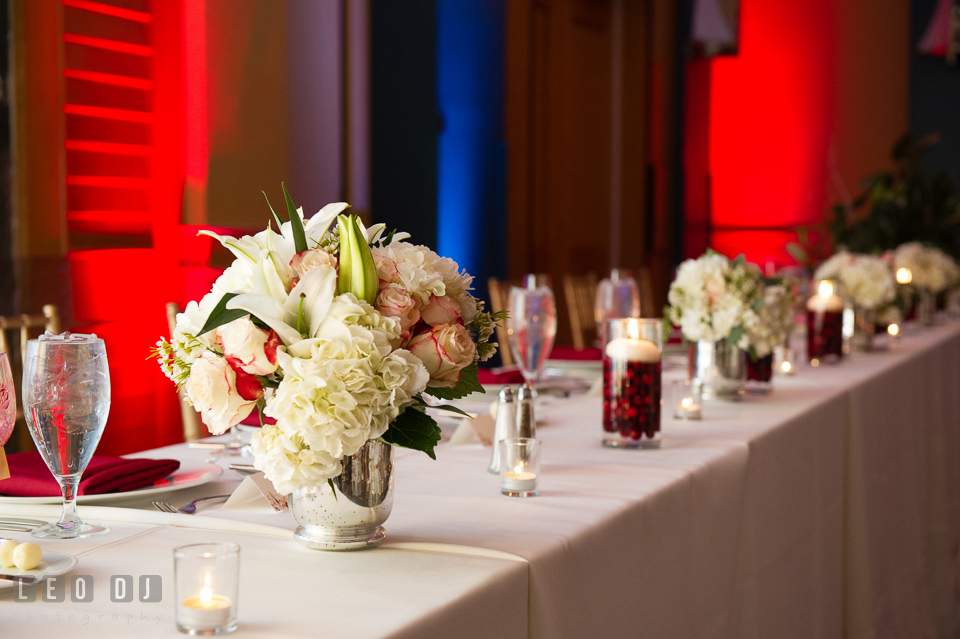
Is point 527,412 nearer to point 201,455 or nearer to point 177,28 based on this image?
point 201,455

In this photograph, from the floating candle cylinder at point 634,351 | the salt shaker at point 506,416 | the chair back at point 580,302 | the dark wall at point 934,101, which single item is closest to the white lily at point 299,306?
the salt shaker at point 506,416

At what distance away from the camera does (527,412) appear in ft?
4.53

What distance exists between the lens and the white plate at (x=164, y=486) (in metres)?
1.09

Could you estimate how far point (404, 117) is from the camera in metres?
4.43

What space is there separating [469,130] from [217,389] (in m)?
→ 4.83

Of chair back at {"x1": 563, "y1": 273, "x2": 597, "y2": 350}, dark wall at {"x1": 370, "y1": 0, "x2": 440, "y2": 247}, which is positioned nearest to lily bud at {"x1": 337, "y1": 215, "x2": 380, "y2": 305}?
chair back at {"x1": 563, "y1": 273, "x2": 597, "y2": 350}

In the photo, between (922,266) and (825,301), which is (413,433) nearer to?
(825,301)

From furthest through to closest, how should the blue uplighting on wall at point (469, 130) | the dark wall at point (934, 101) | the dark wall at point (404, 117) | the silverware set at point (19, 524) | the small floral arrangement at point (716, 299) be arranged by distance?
1. the dark wall at point (934, 101)
2. the blue uplighting on wall at point (469, 130)
3. the dark wall at point (404, 117)
4. the small floral arrangement at point (716, 299)
5. the silverware set at point (19, 524)

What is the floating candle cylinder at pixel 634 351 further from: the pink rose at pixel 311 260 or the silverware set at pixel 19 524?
the silverware set at pixel 19 524

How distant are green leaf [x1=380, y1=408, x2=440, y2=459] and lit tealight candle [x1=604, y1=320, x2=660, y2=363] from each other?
651 millimetres

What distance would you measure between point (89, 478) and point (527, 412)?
583 mm

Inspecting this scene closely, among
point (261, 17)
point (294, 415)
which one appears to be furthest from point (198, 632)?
point (261, 17)

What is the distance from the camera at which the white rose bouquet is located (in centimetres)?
82

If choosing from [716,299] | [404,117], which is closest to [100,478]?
[716,299]
